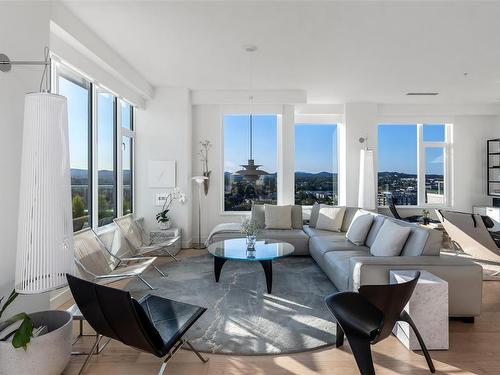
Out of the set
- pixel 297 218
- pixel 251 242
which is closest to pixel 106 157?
pixel 251 242

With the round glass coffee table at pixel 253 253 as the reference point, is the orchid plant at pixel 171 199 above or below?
above

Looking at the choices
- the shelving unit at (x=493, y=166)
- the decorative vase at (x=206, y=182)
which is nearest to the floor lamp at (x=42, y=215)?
the decorative vase at (x=206, y=182)

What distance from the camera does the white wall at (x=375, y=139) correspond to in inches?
254

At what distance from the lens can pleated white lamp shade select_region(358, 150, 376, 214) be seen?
6.48 metres

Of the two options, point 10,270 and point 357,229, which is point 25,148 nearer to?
point 10,270

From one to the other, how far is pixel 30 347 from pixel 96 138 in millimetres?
3232

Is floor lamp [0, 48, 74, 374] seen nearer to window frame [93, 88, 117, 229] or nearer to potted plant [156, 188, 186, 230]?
window frame [93, 88, 117, 229]

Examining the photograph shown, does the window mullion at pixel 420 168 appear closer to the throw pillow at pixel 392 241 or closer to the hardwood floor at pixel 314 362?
the throw pillow at pixel 392 241

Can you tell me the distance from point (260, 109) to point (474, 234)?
14.3 ft

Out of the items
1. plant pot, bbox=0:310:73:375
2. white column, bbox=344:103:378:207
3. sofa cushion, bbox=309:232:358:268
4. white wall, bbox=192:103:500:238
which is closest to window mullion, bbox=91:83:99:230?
white wall, bbox=192:103:500:238

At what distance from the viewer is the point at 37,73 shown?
8.32 ft

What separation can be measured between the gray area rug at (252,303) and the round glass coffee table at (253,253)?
9.4 inches

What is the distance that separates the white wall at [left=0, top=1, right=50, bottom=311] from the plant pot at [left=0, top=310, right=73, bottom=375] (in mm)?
416

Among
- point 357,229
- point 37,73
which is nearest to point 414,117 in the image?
point 357,229
